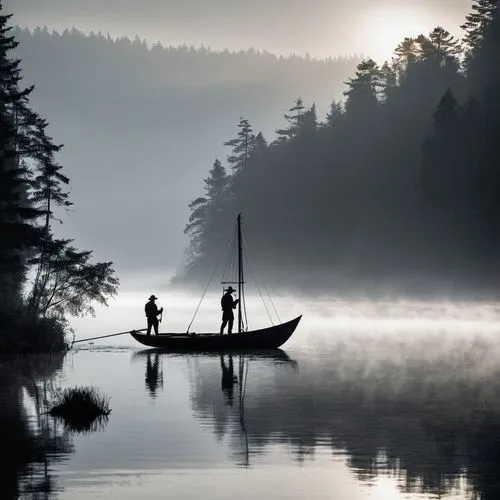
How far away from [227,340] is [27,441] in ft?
95.7

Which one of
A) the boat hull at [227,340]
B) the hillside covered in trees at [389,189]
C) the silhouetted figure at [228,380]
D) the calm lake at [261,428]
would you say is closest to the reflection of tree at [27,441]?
the calm lake at [261,428]

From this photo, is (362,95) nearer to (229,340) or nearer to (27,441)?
(229,340)

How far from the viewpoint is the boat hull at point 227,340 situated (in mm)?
53250

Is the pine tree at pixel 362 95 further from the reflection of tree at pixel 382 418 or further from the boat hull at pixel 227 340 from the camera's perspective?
the reflection of tree at pixel 382 418

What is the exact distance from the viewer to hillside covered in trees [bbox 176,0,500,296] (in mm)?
132875

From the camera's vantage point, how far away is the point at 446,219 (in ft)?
454

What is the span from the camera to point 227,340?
53.3 meters

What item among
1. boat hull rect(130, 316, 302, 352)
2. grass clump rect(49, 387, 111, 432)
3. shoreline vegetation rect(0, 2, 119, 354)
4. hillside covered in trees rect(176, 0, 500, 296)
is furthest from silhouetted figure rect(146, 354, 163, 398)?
hillside covered in trees rect(176, 0, 500, 296)

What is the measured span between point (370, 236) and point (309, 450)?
12750 centimetres

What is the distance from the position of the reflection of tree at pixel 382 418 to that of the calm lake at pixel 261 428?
44mm

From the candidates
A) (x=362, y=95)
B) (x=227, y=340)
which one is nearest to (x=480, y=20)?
(x=362, y=95)

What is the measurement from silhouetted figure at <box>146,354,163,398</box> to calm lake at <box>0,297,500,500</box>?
7 cm

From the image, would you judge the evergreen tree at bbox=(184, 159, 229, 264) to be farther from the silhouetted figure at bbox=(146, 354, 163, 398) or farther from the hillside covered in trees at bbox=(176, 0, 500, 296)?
the silhouetted figure at bbox=(146, 354, 163, 398)

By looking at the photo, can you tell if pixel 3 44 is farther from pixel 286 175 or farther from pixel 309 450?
pixel 286 175
